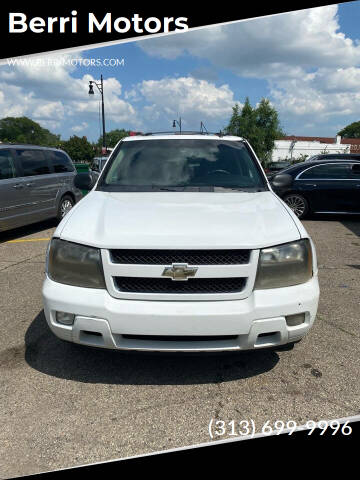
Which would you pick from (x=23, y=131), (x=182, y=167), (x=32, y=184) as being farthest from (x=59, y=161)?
(x=23, y=131)

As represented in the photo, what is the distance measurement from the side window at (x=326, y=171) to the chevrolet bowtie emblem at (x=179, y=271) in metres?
8.17

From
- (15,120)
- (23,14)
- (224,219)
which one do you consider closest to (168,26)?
(23,14)

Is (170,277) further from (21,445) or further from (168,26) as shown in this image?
(168,26)

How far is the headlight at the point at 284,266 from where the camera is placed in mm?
2369

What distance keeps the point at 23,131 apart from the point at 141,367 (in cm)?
13268

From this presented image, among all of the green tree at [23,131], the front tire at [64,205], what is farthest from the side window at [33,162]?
the green tree at [23,131]

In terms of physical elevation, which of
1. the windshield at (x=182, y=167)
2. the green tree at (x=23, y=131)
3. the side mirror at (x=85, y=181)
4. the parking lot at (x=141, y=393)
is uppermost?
the green tree at (x=23, y=131)

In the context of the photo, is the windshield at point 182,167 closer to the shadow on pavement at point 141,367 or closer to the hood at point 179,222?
the hood at point 179,222

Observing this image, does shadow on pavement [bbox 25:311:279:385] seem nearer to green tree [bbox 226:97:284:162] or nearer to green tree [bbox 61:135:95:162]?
green tree [bbox 226:97:284:162]

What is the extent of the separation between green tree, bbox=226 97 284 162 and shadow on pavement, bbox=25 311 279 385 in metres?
61.8

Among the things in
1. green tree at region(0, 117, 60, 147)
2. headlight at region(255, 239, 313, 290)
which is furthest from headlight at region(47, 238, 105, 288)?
green tree at region(0, 117, 60, 147)

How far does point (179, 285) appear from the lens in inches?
92.1

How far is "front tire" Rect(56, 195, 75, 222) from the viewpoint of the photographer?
28.1ft

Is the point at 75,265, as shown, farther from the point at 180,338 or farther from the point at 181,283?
the point at 180,338
